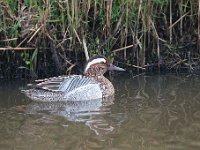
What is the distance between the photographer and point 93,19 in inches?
383

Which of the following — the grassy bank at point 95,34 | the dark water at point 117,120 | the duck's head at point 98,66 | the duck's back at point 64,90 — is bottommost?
the dark water at point 117,120

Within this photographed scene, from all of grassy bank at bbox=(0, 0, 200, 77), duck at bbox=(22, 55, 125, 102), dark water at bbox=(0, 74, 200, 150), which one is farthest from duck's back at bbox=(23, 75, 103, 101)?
grassy bank at bbox=(0, 0, 200, 77)

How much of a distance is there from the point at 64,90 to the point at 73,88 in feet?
0.44

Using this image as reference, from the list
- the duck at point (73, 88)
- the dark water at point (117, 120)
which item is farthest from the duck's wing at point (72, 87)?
the dark water at point (117, 120)

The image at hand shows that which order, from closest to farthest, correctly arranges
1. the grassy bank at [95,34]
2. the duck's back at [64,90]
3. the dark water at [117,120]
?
the dark water at [117,120]
the duck's back at [64,90]
the grassy bank at [95,34]

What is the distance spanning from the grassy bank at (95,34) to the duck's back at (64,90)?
0.60 metres

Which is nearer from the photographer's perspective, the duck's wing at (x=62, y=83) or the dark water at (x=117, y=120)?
the dark water at (x=117, y=120)

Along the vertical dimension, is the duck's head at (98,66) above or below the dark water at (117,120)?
above

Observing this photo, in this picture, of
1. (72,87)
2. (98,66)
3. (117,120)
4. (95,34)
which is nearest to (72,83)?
(72,87)

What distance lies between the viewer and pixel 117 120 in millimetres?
7746

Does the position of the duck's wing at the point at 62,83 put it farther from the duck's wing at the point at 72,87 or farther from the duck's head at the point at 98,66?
the duck's head at the point at 98,66

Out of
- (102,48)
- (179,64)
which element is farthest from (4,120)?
(179,64)

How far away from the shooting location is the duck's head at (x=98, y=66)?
374 inches

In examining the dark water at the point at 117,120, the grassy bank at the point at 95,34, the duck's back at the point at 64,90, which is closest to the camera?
the dark water at the point at 117,120
